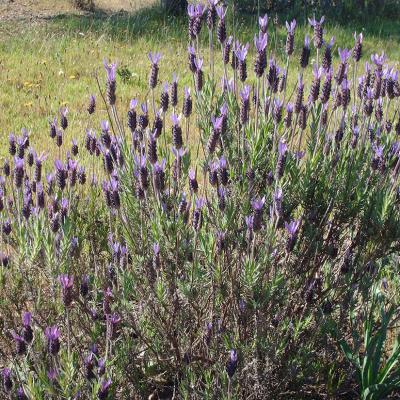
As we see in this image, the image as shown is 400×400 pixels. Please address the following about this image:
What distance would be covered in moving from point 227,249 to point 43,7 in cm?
996

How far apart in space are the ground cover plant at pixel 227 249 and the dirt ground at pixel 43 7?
8.09 metres

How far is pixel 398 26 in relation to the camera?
10.1 meters

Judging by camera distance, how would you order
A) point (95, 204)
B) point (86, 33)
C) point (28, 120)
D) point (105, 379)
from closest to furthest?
point (105, 379)
point (95, 204)
point (28, 120)
point (86, 33)

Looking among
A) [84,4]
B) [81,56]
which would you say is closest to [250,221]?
[81,56]

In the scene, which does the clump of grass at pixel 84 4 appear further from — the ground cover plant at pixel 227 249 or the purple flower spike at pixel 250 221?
the purple flower spike at pixel 250 221

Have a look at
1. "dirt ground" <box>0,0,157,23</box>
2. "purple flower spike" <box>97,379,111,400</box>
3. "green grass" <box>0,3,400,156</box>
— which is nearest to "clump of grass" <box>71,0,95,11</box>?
"dirt ground" <box>0,0,157,23</box>

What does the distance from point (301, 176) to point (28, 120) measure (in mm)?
3557

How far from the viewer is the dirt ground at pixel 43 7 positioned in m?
10.2

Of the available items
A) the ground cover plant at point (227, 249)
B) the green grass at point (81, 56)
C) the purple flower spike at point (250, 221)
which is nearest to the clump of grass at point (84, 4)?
the green grass at point (81, 56)

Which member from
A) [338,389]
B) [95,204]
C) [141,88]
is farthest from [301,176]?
[141,88]

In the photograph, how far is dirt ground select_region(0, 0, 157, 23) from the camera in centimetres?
1016

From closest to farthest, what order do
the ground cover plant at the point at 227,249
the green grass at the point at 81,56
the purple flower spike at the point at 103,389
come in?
the purple flower spike at the point at 103,389 → the ground cover plant at the point at 227,249 → the green grass at the point at 81,56

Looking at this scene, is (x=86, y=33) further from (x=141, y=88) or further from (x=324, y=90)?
(x=324, y=90)

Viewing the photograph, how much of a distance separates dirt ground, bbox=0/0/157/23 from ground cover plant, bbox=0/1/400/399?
8.09 m
